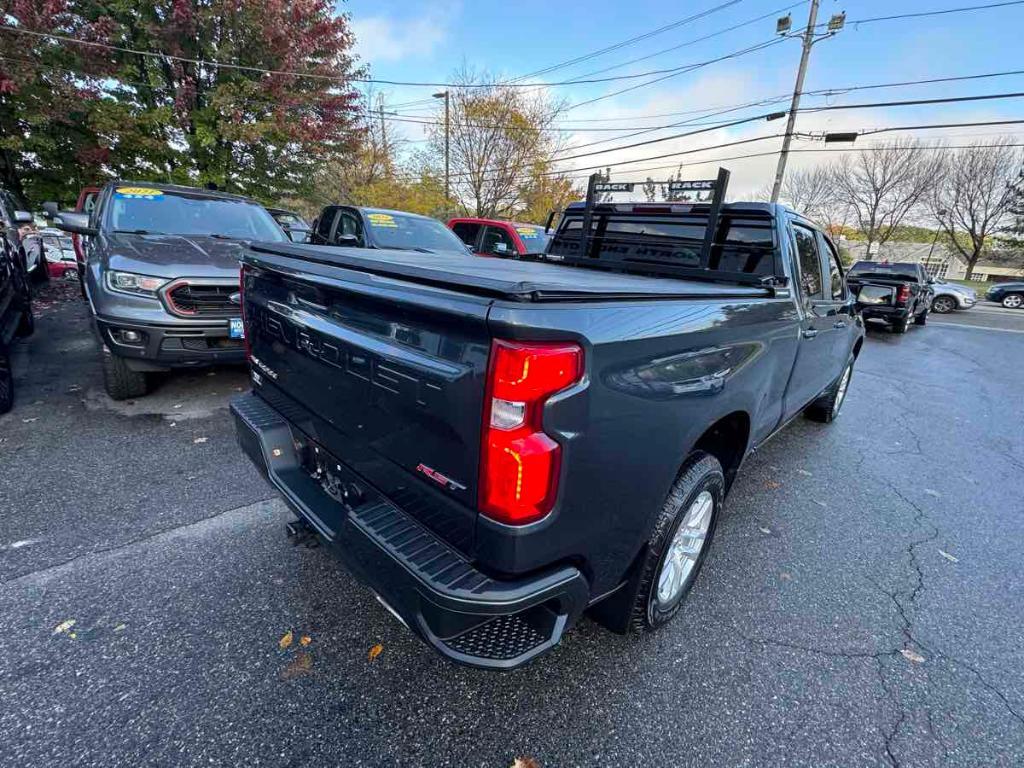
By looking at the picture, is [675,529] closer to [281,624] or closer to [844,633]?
[844,633]

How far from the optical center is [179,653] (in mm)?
1926

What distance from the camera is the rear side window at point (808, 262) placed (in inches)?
124

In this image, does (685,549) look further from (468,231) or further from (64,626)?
(468,231)

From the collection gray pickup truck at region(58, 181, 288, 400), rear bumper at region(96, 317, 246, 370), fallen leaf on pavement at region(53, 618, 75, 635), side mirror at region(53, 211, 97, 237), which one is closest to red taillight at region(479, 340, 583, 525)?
fallen leaf on pavement at region(53, 618, 75, 635)

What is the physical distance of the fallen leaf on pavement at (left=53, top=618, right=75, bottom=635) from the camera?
1.99 metres

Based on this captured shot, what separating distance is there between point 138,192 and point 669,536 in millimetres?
6341

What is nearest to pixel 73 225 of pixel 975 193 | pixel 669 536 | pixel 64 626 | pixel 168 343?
pixel 168 343

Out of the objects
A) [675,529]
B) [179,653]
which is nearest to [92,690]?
[179,653]

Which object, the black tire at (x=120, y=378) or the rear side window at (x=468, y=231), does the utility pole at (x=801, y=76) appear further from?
the black tire at (x=120, y=378)

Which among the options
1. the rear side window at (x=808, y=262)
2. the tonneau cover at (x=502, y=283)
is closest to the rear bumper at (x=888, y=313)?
the rear side window at (x=808, y=262)

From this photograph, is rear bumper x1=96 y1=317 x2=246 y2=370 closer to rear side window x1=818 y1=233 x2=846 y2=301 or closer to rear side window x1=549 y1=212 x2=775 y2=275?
rear side window x1=549 y1=212 x2=775 y2=275

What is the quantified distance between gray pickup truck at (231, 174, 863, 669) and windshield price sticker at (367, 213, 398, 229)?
4844mm

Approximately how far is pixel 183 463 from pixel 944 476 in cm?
613

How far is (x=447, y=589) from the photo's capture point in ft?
4.40
